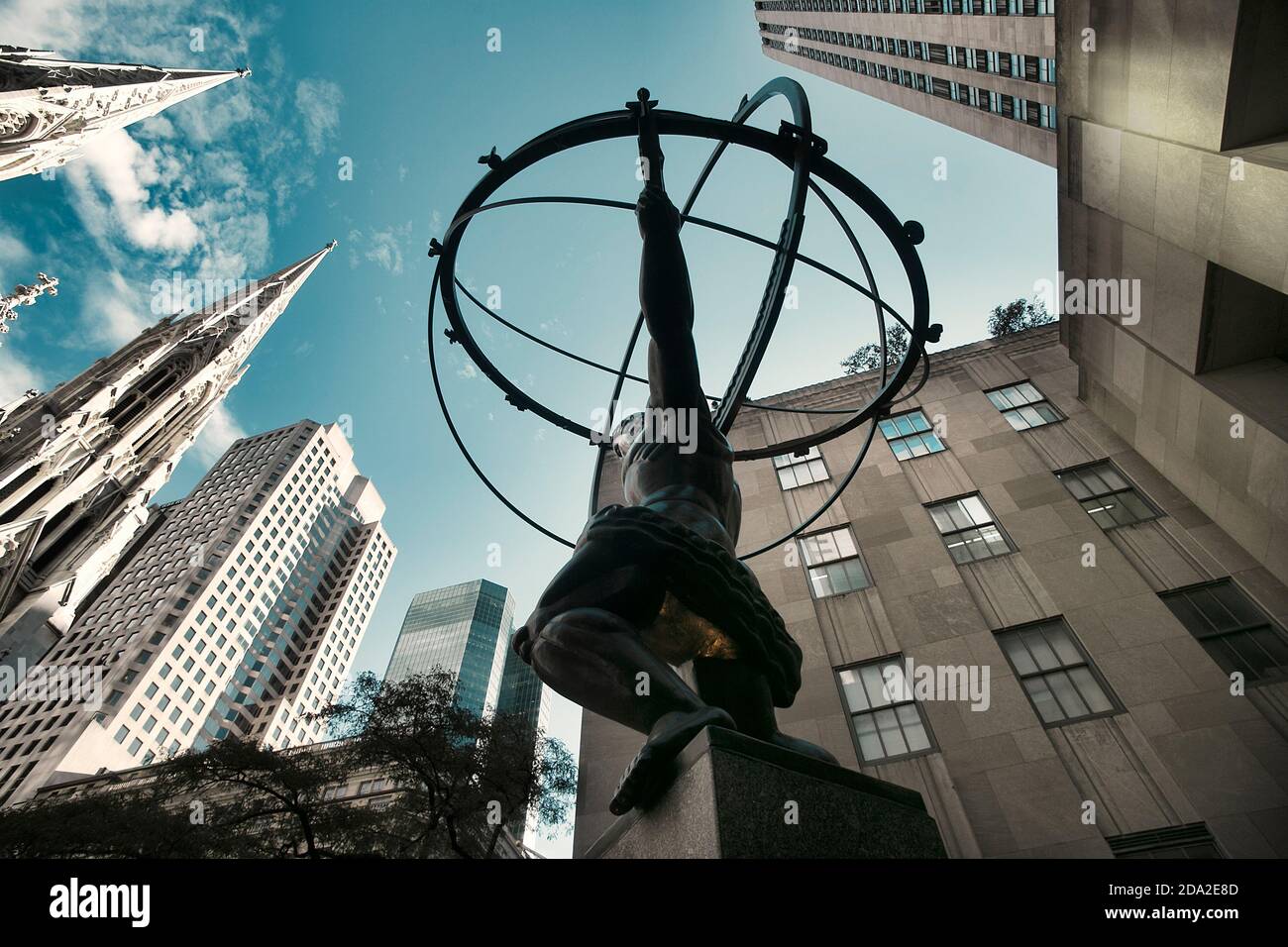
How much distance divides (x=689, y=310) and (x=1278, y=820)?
11.5 meters

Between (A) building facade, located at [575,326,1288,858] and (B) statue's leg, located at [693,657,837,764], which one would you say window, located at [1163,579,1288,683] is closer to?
(A) building facade, located at [575,326,1288,858]

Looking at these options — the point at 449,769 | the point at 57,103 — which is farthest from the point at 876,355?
the point at 57,103

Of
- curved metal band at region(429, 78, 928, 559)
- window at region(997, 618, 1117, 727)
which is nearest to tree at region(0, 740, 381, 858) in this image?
curved metal band at region(429, 78, 928, 559)

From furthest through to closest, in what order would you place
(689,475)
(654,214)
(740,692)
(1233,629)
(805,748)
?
(1233,629) → (689,475) → (654,214) → (740,692) → (805,748)

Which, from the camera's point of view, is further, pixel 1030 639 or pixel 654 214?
pixel 1030 639

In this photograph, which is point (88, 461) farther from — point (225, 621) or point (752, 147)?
point (752, 147)

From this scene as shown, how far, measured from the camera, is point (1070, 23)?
12.2 metres

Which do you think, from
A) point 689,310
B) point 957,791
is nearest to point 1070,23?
point 689,310

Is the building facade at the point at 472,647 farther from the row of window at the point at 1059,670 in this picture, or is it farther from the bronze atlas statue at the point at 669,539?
the bronze atlas statue at the point at 669,539

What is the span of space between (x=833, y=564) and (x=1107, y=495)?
20.4 ft

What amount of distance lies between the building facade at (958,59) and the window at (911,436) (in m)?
13.2

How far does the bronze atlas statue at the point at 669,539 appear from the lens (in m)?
3.31

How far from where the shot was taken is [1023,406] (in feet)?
57.8
